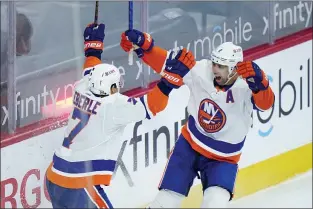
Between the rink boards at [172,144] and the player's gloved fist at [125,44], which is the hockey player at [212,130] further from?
the rink boards at [172,144]

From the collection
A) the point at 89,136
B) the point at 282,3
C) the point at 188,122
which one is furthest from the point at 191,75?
the point at 282,3

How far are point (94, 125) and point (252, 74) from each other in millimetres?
654

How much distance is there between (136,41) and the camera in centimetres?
445

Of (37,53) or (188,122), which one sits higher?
(37,53)

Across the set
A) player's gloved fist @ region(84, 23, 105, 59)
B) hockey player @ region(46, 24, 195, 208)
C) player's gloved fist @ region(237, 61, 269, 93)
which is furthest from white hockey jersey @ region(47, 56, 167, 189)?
player's gloved fist @ region(237, 61, 269, 93)

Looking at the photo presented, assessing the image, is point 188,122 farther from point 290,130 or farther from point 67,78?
point 290,130

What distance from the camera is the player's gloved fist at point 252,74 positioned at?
4418 mm

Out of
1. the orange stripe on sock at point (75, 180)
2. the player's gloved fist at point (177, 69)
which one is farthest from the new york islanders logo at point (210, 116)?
the orange stripe on sock at point (75, 180)

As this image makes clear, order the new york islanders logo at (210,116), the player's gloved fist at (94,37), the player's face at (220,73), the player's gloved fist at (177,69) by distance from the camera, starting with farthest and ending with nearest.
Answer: the new york islanders logo at (210,116) → the player's face at (220,73) → the player's gloved fist at (94,37) → the player's gloved fist at (177,69)

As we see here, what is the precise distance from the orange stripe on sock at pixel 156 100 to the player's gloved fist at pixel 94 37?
30 cm

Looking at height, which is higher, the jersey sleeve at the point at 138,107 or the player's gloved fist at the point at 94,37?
the player's gloved fist at the point at 94,37

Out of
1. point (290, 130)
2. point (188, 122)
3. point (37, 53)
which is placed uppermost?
point (37, 53)

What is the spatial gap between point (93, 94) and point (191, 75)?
0.54m

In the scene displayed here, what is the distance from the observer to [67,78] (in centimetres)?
484
